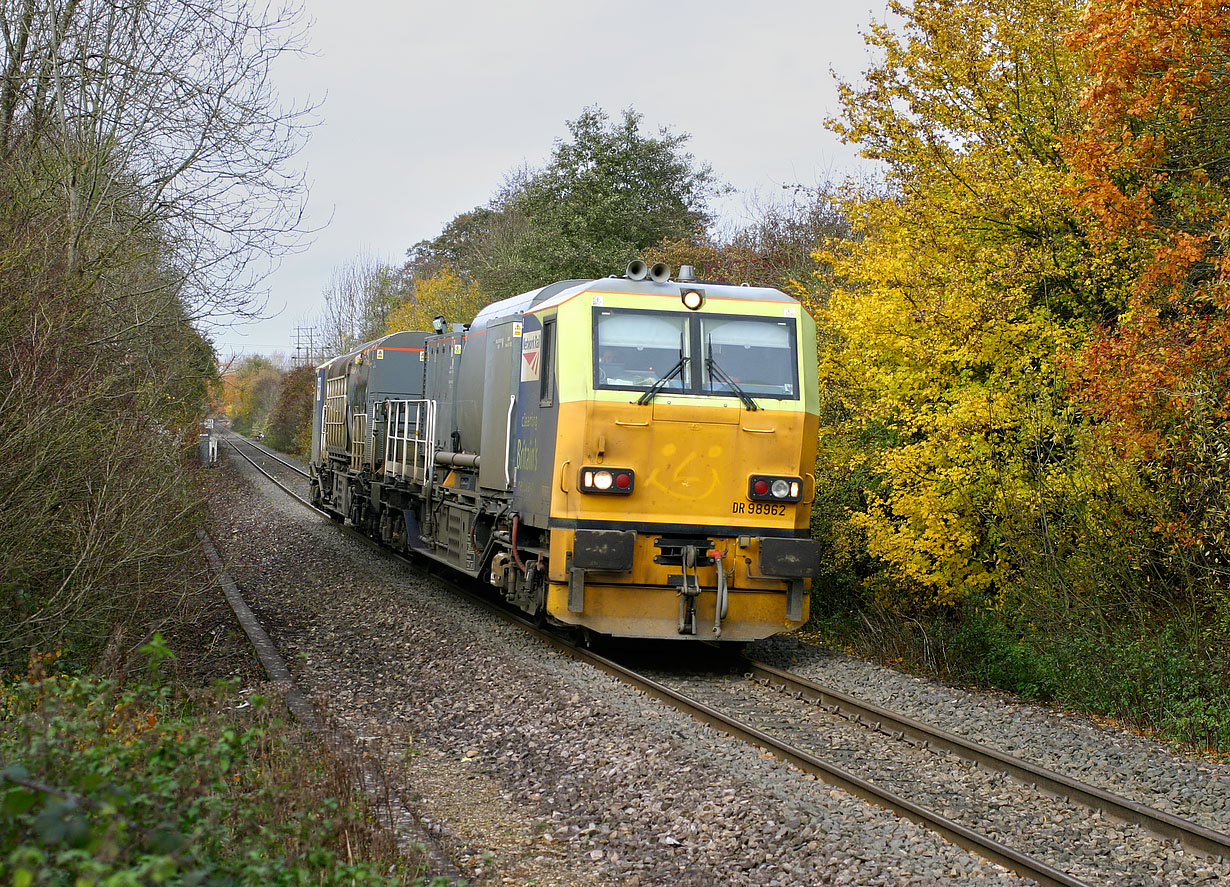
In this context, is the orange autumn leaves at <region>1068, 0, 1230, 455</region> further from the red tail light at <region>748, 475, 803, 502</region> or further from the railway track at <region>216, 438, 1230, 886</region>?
the railway track at <region>216, 438, 1230, 886</region>

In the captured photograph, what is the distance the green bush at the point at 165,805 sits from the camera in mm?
2572

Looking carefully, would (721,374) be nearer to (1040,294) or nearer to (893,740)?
(893,740)

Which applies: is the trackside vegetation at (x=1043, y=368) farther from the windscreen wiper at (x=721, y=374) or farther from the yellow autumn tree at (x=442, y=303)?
the yellow autumn tree at (x=442, y=303)

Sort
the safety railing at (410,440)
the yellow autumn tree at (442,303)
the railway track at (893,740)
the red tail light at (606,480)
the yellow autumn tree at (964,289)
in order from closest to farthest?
the railway track at (893,740)
the red tail light at (606,480)
the yellow autumn tree at (964,289)
the safety railing at (410,440)
the yellow autumn tree at (442,303)

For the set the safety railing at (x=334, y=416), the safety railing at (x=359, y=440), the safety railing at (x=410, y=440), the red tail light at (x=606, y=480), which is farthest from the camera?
the safety railing at (x=334, y=416)

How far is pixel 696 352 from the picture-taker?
A: 30.5ft

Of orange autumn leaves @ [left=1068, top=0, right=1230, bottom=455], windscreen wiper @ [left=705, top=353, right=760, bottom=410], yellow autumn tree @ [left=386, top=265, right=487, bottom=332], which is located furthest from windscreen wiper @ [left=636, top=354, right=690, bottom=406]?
yellow autumn tree @ [left=386, top=265, right=487, bottom=332]

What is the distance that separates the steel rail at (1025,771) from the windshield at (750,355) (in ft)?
8.16

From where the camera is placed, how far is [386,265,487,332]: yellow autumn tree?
40094mm

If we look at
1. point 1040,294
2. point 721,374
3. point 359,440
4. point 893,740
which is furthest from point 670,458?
point 359,440

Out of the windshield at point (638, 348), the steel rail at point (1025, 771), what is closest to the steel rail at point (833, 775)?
the steel rail at point (1025, 771)

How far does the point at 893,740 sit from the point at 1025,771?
1090 mm

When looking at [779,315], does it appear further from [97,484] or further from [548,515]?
[97,484]

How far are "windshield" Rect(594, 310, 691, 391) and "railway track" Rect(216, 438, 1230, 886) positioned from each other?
2.47 metres
